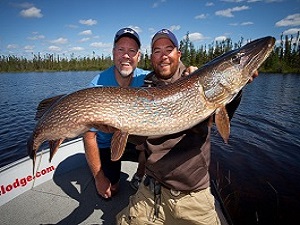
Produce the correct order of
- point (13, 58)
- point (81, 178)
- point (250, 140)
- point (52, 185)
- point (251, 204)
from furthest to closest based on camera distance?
point (13, 58) < point (250, 140) < point (251, 204) < point (81, 178) < point (52, 185)

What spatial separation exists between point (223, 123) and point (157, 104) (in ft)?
2.02

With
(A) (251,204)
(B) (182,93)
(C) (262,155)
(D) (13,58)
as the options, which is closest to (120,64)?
(B) (182,93)

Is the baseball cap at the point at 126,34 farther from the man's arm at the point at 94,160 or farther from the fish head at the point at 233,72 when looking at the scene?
the fish head at the point at 233,72

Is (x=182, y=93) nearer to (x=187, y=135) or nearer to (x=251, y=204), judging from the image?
(x=187, y=135)

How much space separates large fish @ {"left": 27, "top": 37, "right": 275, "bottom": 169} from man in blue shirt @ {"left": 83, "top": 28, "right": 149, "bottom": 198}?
85 centimetres

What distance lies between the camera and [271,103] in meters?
13.2

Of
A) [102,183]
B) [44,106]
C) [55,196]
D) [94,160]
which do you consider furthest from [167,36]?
[55,196]

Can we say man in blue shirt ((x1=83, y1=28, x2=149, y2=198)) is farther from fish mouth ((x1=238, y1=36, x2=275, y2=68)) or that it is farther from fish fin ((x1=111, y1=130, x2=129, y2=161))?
fish mouth ((x1=238, y1=36, x2=275, y2=68))

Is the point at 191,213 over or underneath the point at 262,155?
over

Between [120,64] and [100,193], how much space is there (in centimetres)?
181

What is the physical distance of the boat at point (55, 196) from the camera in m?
2.82

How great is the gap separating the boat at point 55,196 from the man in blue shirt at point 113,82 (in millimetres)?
233

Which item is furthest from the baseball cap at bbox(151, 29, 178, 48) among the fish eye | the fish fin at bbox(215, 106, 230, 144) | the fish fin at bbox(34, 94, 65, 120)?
the fish fin at bbox(34, 94, 65, 120)

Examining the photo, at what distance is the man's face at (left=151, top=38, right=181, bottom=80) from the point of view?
2379 millimetres
